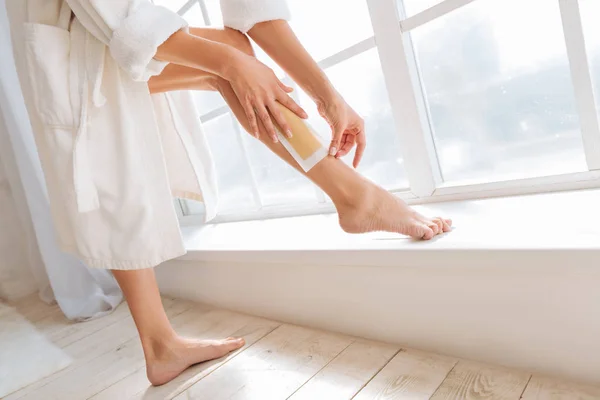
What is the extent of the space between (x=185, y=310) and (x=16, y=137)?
1.01m

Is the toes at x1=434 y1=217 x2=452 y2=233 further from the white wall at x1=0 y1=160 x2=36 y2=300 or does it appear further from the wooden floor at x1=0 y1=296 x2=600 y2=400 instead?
the white wall at x1=0 y1=160 x2=36 y2=300

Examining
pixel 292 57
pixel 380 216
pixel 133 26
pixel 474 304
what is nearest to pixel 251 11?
pixel 292 57

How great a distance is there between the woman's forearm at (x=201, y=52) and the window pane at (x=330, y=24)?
17.3 inches

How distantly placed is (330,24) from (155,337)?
2.84 ft

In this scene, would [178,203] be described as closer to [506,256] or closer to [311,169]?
[311,169]

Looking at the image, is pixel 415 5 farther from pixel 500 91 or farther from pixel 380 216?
pixel 380 216

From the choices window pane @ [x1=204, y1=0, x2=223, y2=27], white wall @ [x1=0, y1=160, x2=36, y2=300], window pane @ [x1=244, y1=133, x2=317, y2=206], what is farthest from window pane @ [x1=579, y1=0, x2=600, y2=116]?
white wall @ [x1=0, y1=160, x2=36, y2=300]

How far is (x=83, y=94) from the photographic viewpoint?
942 mm

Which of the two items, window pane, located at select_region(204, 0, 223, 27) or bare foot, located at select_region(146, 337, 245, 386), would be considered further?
window pane, located at select_region(204, 0, 223, 27)

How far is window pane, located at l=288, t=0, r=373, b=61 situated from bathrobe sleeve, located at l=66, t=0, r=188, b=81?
457 millimetres

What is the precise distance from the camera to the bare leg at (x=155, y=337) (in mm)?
1066

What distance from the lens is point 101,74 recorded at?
0.93 m

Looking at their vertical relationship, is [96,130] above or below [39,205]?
above

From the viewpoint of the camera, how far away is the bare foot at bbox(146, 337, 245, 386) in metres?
1.07
